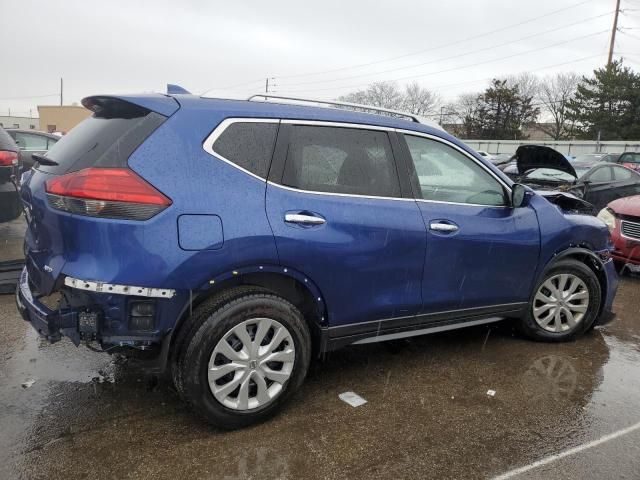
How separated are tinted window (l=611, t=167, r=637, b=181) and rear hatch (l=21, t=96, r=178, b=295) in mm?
9667

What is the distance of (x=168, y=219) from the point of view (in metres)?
2.48

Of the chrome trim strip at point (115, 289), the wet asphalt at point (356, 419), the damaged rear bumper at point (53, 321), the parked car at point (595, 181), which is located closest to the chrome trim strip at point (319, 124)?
the chrome trim strip at point (115, 289)

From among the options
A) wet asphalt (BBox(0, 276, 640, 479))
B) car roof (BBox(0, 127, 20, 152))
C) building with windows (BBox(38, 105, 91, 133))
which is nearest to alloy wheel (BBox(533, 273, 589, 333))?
wet asphalt (BBox(0, 276, 640, 479))

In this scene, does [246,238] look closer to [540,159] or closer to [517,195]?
[517,195]

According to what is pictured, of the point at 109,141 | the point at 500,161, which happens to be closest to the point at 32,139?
the point at 109,141

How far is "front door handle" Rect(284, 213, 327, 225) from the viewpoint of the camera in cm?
277

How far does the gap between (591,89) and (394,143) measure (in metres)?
55.5

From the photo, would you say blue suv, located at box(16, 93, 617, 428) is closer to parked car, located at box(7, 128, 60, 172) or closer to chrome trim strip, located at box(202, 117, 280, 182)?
chrome trim strip, located at box(202, 117, 280, 182)

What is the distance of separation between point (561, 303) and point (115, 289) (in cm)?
337

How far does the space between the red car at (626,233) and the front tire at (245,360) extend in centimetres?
502

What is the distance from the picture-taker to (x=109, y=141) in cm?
262

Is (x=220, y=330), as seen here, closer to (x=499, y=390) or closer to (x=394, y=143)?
(x=394, y=143)

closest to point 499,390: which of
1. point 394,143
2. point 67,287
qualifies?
point 394,143

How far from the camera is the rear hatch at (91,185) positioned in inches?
96.2
